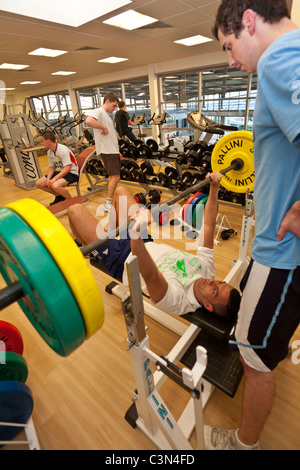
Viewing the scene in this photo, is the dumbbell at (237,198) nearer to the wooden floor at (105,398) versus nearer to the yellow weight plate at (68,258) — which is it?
the wooden floor at (105,398)

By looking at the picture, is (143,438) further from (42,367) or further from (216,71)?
(216,71)

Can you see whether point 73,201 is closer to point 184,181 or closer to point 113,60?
point 184,181

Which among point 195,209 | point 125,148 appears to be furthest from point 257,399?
point 125,148

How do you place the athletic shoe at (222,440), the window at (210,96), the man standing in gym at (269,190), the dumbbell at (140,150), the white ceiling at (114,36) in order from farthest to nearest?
the window at (210,96), the dumbbell at (140,150), the white ceiling at (114,36), the athletic shoe at (222,440), the man standing in gym at (269,190)

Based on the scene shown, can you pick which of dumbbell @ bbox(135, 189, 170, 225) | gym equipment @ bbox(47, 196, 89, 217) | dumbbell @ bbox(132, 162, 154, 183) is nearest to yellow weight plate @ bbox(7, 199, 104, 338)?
dumbbell @ bbox(135, 189, 170, 225)

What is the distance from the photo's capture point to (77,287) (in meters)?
0.59

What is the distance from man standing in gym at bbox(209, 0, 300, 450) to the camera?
543 millimetres

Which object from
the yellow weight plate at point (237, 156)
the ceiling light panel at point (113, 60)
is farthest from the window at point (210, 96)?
the yellow weight plate at point (237, 156)

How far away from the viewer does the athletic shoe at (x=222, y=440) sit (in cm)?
96

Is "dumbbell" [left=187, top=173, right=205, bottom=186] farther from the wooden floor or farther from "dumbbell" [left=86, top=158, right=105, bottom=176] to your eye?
the wooden floor

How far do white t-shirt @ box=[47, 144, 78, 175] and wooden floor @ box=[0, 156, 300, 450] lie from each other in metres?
2.36

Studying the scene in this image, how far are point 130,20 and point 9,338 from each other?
12.6ft

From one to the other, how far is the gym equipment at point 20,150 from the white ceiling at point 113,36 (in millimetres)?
1128
